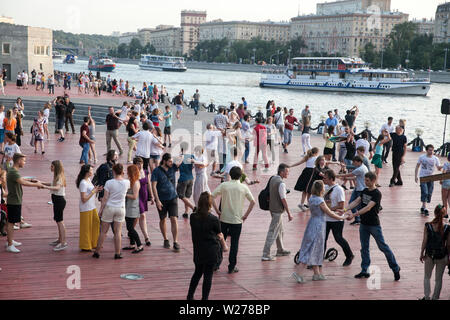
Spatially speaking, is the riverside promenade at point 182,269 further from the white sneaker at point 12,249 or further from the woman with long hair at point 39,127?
the woman with long hair at point 39,127

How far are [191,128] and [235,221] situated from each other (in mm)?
20368

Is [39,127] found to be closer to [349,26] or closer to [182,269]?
[182,269]

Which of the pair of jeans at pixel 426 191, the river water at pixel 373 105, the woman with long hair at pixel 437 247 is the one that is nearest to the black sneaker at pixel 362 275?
the woman with long hair at pixel 437 247

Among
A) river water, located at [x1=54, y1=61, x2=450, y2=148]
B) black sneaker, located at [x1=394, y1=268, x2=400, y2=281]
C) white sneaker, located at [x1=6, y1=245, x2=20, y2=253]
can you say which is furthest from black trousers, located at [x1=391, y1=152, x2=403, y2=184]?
river water, located at [x1=54, y1=61, x2=450, y2=148]

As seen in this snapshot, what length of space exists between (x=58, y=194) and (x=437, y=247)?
5388 millimetres

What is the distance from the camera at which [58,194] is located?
863 centimetres

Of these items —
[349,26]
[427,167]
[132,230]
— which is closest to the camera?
[132,230]

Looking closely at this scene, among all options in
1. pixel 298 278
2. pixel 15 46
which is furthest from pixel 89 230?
pixel 15 46

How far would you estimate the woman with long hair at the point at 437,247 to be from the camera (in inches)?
274

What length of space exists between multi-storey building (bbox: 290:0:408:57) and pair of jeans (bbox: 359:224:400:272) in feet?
528

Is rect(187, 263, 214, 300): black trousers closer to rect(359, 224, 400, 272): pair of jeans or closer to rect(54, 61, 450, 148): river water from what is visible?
rect(359, 224, 400, 272): pair of jeans

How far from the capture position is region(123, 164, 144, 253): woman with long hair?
845 centimetres
